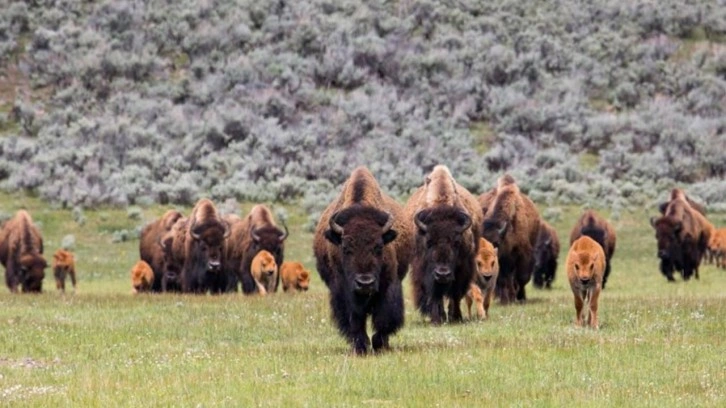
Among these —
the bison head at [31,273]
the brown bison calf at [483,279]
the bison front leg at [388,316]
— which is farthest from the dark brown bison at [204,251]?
the bison front leg at [388,316]

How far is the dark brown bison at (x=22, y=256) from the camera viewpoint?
84.2 ft

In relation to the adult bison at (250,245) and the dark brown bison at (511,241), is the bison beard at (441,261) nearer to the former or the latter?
the dark brown bison at (511,241)

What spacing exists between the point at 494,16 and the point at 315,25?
8784 millimetres

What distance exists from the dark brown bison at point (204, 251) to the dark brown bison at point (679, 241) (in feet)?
32.6

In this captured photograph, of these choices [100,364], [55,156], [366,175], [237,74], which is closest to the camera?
[100,364]

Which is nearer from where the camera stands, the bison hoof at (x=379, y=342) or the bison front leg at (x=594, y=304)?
the bison hoof at (x=379, y=342)

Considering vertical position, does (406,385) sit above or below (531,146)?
below

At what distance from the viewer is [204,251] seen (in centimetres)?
2536

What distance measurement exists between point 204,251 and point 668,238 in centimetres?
1077

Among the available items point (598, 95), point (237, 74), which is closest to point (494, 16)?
point (598, 95)

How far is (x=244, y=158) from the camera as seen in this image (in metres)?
46.5

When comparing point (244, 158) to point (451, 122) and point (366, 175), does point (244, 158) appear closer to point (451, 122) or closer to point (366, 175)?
point (451, 122)

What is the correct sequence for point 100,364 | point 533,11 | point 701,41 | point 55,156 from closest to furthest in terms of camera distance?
1. point 100,364
2. point 55,156
3. point 701,41
4. point 533,11

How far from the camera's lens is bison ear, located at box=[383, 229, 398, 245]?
13.5m
